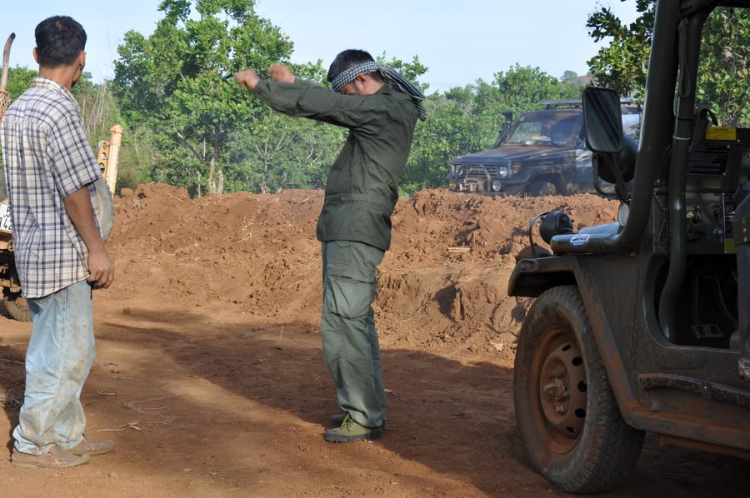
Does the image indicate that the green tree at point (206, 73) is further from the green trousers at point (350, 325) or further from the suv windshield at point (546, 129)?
the green trousers at point (350, 325)

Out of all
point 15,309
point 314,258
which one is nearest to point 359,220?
point 15,309

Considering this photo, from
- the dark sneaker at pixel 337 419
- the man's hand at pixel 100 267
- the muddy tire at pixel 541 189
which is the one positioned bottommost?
the dark sneaker at pixel 337 419

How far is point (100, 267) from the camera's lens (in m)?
4.09

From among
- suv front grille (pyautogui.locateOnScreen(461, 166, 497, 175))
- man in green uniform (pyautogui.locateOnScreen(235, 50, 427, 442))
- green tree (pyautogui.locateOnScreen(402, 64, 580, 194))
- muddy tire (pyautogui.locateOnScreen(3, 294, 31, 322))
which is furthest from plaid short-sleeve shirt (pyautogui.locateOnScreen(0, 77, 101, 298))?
green tree (pyautogui.locateOnScreen(402, 64, 580, 194))

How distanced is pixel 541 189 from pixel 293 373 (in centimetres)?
919

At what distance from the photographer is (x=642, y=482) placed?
4.19m

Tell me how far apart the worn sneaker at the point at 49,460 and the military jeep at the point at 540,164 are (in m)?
11.8

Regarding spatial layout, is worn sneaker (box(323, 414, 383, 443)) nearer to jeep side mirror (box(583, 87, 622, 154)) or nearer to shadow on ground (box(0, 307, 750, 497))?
shadow on ground (box(0, 307, 750, 497))

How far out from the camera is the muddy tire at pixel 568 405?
A: 3.74 m

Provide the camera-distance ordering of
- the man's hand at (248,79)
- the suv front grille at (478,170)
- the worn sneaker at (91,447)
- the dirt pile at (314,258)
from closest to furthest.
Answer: the worn sneaker at (91,447)
the man's hand at (248,79)
the dirt pile at (314,258)
the suv front grille at (478,170)

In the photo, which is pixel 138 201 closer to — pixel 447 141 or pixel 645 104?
pixel 447 141

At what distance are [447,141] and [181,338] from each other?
744 inches

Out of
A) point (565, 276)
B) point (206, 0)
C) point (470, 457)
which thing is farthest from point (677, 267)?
point (206, 0)

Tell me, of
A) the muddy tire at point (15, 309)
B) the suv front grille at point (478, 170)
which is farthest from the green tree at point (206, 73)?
the muddy tire at point (15, 309)
